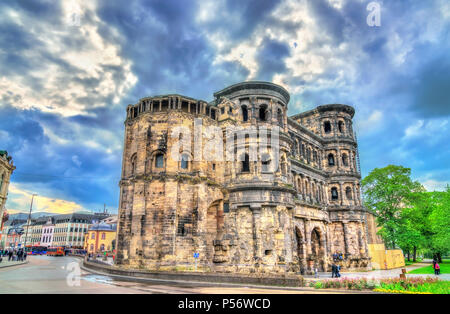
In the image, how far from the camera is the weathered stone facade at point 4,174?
38.7m

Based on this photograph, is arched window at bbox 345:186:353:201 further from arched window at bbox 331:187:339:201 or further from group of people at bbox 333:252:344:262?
group of people at bbox 333:252:344:262

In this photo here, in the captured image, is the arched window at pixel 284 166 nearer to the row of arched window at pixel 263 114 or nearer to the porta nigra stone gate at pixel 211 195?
the porta nigra stone gate at pixel 211 195

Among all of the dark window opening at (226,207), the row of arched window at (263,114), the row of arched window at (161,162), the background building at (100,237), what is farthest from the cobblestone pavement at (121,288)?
the background building at (100,237)

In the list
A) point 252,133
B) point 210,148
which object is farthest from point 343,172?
point 210,148

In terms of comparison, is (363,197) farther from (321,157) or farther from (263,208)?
(263,208)

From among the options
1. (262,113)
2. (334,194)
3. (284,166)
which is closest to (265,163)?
(284,166)

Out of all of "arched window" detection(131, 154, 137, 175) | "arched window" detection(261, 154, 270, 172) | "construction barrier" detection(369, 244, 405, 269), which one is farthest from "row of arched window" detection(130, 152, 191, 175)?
"construction barrier" detection(369, 244, 405, 269)

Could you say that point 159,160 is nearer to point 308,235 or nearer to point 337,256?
point 308,235

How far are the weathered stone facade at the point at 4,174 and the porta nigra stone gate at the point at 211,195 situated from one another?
21.0 metres

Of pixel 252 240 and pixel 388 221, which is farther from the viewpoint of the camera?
pixel 388 221

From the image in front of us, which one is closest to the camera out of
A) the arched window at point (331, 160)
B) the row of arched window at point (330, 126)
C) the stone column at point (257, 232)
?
the stone column at point (257, 232)
